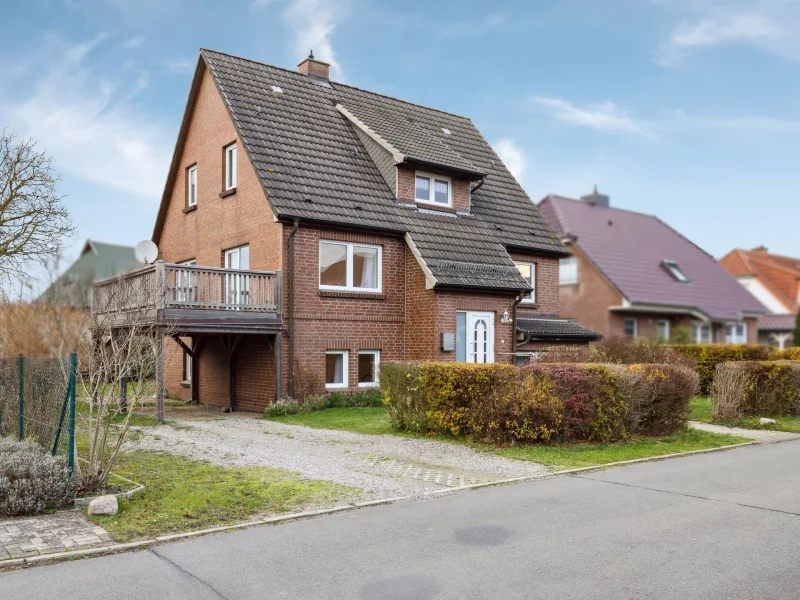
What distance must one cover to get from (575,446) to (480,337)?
8.01 metres

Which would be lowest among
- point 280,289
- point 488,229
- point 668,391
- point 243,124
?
point 668,391

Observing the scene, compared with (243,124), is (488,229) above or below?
below

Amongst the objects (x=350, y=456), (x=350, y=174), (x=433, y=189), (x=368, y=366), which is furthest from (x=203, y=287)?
(x=350, y=456)

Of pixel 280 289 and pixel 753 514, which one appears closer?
pixel 753 514

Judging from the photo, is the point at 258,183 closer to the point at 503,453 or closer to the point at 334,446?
the point at 334,446

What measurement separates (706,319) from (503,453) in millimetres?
28952

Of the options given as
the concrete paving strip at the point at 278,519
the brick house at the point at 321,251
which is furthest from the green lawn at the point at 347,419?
the concrete paving strip at the point at 278,519

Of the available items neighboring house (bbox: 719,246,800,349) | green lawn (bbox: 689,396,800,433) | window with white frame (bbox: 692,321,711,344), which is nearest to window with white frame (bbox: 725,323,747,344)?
window with white frame (bbox: 692,321,711,344)

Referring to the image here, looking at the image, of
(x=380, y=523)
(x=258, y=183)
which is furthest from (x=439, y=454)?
(x=258, y=183)

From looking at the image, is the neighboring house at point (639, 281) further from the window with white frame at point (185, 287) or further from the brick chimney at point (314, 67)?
the window with white frame at point (185, 287)

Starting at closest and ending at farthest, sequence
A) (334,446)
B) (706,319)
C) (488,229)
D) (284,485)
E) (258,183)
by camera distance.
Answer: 1. (284,485)
2. (334,446)
3. (258,183)
4. (488,229)
5. (706,319)

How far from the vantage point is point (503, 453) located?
11.6 m

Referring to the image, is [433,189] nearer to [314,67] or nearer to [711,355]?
[314,67]

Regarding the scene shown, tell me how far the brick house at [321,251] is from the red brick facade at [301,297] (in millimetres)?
41
